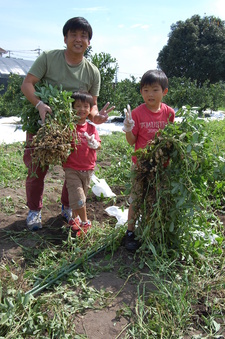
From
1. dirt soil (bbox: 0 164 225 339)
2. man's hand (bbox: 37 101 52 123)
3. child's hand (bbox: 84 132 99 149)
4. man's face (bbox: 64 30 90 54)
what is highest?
man's face (bbox: 64 30 90 54)

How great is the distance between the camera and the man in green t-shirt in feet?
8.09

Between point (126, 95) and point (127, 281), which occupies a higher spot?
point (126, 95)

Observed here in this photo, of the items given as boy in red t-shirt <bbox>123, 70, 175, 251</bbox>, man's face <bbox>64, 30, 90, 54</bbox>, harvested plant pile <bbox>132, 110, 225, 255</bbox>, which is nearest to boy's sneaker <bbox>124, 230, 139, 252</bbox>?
boy in red t-shirt <bbox>123, 70, 175, 251</bbox>

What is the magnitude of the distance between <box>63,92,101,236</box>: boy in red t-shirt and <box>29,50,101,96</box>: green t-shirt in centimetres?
15

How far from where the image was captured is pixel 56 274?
78.5 inches

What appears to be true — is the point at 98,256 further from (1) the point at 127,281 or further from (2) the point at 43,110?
(2) the point at 43,110

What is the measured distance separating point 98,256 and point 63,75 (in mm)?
1406

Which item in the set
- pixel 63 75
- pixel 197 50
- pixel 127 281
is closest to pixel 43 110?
pixel 63 75

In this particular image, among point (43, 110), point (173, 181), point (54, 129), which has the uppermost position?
point (43, 110)

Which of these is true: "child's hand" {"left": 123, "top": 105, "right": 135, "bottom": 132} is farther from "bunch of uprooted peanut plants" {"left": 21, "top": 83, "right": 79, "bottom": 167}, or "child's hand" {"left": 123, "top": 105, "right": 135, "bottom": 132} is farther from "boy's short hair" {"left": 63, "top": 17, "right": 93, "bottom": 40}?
"boy's short hair" {"left": 63, "top": 17, "right": 93, "bottom": 40}

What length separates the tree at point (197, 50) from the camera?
2391cm

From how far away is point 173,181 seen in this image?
216cm

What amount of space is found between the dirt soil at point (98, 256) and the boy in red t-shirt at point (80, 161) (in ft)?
0.87

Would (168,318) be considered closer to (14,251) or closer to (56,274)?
(56,274)
